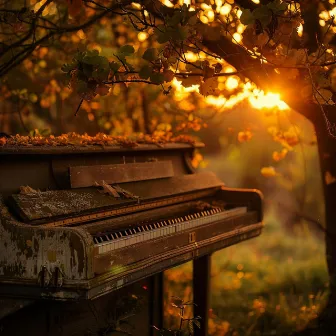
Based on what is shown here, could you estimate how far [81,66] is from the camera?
13.8 feet

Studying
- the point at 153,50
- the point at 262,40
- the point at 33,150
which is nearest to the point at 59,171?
the point at 33,150

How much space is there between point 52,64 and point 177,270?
4.10 m

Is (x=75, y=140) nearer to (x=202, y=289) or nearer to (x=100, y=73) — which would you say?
(x=100, y=73)

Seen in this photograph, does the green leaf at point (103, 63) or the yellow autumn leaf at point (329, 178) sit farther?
the yellow autumn leaf at point (329, 178)

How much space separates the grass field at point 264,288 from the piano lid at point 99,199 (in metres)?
2.49

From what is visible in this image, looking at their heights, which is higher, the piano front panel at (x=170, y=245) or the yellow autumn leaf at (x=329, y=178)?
the yellow autumn leaf at (x=329, y=178)

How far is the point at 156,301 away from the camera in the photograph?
6699 mm

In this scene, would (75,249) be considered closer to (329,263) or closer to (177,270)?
(329,263)

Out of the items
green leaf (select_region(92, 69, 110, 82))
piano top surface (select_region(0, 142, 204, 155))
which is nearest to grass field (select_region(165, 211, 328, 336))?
piano top surface (select_region(0, 142, 204, 155))

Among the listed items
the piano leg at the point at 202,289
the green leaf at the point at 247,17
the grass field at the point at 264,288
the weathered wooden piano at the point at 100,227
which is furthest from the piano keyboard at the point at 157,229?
the grass field at the point at 264,288

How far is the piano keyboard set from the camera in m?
4.16

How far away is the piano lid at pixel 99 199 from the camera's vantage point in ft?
13.2

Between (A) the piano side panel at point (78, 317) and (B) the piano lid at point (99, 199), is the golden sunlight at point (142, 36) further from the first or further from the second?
(A) the piano side panel at point (78, 317)

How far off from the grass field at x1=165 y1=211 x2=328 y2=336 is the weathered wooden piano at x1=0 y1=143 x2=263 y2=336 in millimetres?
1910
